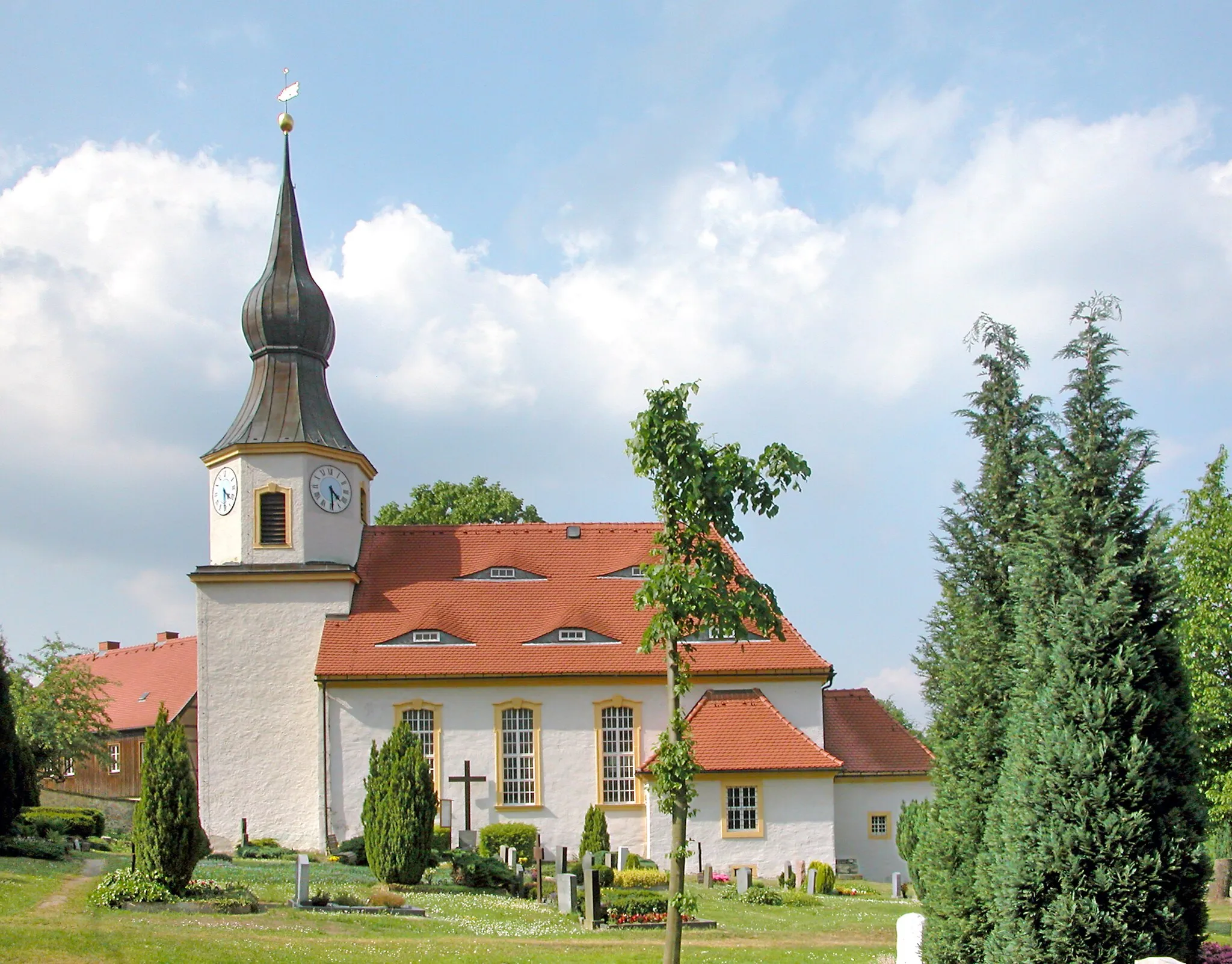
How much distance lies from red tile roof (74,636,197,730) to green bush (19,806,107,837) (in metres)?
13.0

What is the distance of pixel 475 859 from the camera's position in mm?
26469

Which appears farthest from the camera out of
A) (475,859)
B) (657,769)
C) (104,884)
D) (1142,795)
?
(475,859)

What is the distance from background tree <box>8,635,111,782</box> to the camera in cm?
4262

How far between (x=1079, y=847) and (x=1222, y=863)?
28.4 meters

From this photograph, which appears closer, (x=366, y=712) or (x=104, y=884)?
(x=104, y=884)

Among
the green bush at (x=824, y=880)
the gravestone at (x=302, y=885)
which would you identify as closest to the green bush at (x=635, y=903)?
the gravestone at (x=302, y=885)

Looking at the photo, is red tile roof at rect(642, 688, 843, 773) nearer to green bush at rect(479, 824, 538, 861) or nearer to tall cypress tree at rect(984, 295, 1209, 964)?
green bush at rect(479, 824, 538, 861)

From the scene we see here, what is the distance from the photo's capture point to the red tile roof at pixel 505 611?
34.1 m

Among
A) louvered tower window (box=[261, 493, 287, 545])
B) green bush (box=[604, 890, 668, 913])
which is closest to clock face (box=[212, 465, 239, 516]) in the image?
louvered tower window (box=[261, 493, 287, 545])

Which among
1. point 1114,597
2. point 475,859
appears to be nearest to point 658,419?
point 1114,597

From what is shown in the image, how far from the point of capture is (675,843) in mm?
13688

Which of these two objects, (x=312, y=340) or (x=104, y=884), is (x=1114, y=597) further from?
(x=312, y=340)

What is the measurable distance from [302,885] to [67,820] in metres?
12.0

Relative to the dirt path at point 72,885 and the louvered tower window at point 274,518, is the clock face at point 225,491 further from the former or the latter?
the dirt path at point 72,885
